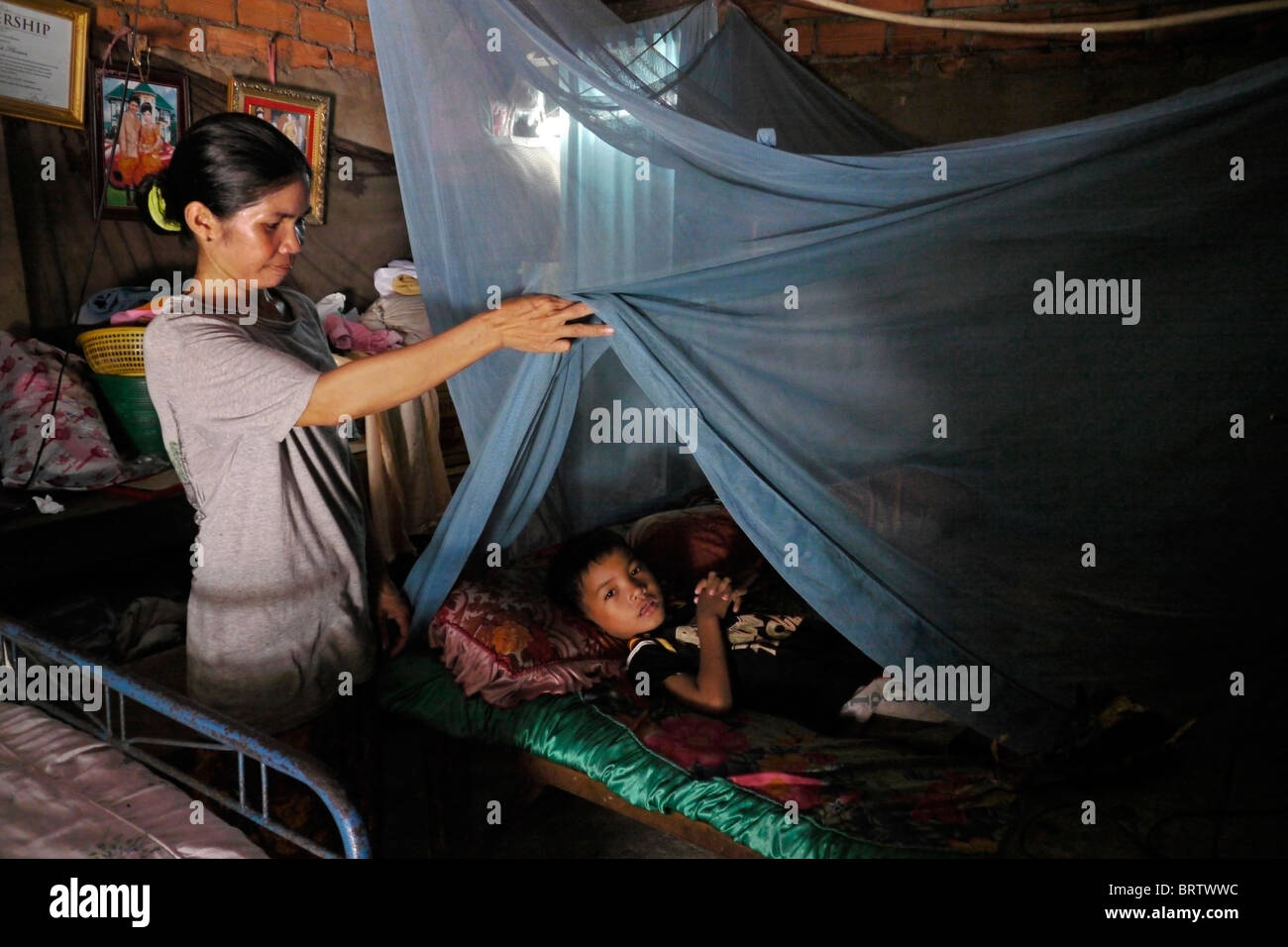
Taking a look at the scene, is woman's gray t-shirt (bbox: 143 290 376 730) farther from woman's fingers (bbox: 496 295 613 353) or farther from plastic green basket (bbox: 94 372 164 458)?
plastic green basket (bbox: 94 372 164 458)

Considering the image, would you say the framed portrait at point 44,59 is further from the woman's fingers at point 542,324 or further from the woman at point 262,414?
the woman's fingers at point 542,324

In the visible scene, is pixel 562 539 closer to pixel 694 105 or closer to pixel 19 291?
pixel 694 105

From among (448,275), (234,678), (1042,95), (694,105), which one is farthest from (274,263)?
(1042,95)

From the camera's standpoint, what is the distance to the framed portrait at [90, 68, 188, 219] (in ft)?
9.51

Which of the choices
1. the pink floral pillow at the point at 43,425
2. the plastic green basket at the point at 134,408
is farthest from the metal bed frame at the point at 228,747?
the plastic green basket at the point at 134,408

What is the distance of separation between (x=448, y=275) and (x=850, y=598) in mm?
987

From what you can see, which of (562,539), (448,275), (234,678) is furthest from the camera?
(562,539)

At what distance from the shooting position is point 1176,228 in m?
1.50

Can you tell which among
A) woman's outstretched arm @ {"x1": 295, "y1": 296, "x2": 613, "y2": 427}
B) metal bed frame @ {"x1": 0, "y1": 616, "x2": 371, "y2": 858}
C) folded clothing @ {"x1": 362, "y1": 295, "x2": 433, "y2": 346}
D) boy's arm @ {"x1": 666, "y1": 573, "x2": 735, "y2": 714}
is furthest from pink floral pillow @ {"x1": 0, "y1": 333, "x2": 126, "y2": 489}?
boy's arm @ {"x1": 666, "y1": 573, "x2": 735, "y2": 714}

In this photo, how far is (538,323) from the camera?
158 centimetres

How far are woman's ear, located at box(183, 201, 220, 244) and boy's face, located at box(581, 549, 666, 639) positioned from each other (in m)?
1.14

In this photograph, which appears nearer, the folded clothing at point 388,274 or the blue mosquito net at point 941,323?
the blue mosquito net at point 941,323

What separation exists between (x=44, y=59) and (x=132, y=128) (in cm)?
32

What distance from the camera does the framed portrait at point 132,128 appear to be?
9.51ft
